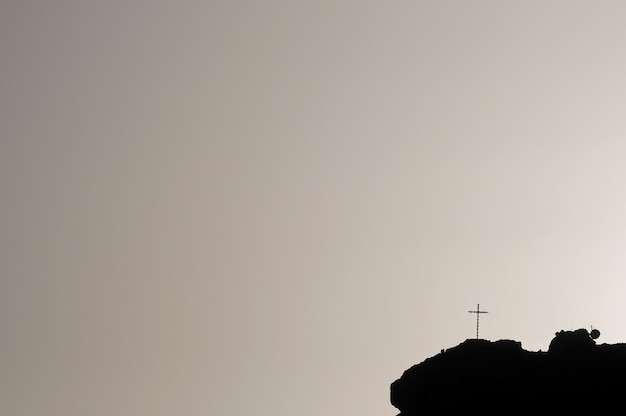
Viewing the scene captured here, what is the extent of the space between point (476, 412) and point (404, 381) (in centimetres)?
846

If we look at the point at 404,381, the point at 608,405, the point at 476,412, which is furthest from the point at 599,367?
the point at 404,381

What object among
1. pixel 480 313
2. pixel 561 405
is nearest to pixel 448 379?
pixel 561 405

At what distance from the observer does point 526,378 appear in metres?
82.5

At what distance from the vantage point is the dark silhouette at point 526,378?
80.4 m

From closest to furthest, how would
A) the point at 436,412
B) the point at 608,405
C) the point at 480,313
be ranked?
1. the point at 608,405
2. the point at 436,412
3. the point at 480,313

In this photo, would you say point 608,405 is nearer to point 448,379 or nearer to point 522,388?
point 522,388

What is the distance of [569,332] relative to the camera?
276ft

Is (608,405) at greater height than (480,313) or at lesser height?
lesser

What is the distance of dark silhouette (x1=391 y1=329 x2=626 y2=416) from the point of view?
80438mm

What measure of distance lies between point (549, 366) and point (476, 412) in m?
5.69

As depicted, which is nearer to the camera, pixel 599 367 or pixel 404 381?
pixel 599 367

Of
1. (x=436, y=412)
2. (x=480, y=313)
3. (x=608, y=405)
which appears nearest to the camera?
(x=608, y=405)

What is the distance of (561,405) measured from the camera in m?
80.6

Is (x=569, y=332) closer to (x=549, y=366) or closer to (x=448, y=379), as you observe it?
(x=549, y=366)
